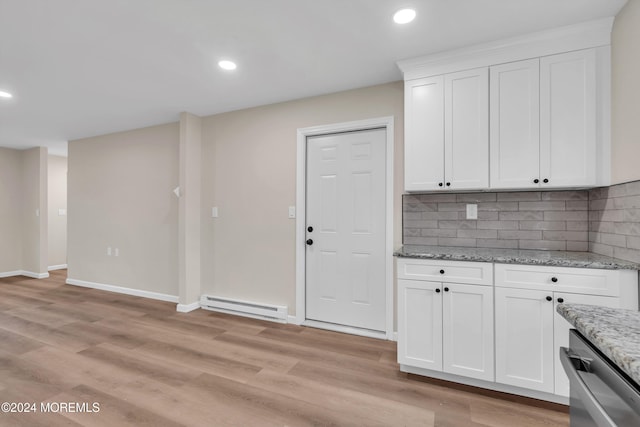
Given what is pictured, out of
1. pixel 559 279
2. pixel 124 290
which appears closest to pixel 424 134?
pixel 559 279

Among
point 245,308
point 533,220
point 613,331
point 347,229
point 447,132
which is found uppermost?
point 447,132

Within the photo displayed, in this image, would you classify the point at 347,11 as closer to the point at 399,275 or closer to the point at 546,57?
the point at 546,57

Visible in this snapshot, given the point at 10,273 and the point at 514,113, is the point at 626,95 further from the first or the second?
the point at 10,273

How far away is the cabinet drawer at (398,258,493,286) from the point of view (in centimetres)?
198

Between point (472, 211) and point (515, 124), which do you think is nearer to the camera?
point (515, 124)

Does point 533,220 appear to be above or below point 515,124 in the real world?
below

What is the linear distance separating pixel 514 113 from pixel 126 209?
16.0 feet

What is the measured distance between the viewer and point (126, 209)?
14.6 ft

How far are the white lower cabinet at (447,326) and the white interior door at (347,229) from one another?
0.71 metres

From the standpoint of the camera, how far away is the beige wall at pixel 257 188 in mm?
3148

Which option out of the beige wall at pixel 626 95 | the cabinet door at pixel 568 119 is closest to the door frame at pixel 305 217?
the cabinet door at pixel 568 119

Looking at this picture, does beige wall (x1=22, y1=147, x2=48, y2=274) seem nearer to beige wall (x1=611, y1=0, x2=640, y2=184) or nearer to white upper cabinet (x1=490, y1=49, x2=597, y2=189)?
white upper cabinet (x1=490, y1=49, x2=597, y2=189)

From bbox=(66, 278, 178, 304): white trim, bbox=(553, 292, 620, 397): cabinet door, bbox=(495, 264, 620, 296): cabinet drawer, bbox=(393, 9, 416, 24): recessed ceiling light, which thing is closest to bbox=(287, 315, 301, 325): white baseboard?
bbox=(66, 278, 178, 304): white trim

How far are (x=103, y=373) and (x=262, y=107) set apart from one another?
2.85 m
